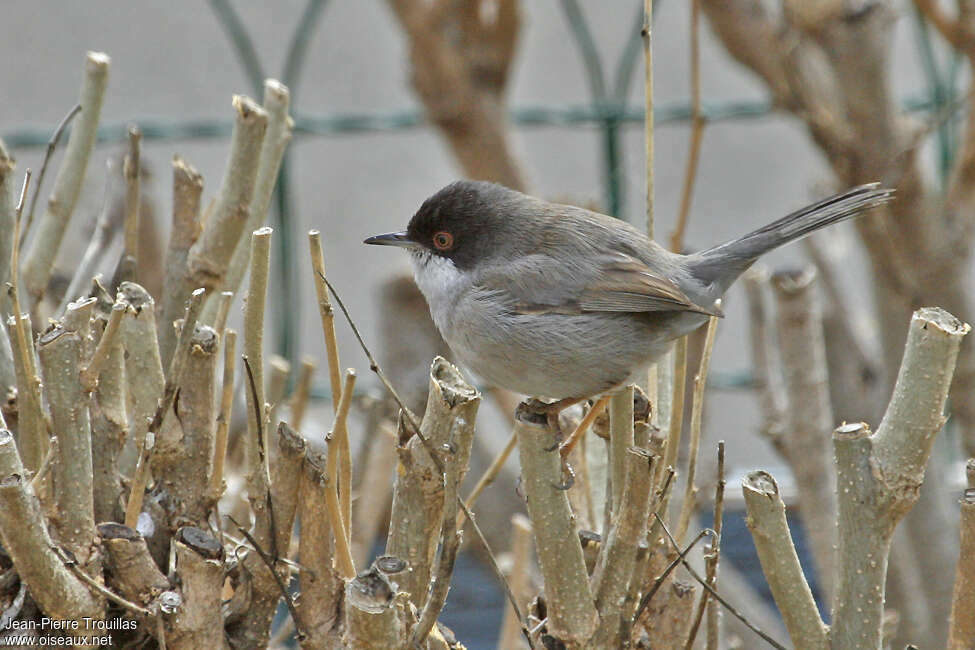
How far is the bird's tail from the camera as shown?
112 inches

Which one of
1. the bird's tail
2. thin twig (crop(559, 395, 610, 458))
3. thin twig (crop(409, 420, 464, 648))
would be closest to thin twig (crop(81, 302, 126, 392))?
thin twig (crop(409, 420, 464, 648))

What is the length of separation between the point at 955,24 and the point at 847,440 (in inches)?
104

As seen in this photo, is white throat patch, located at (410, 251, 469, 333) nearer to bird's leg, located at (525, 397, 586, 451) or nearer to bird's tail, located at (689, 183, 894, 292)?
bird's leg, located at (525, 397, 586, 451)

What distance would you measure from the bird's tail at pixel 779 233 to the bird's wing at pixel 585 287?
7.2 inches

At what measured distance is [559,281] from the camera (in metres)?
2.86

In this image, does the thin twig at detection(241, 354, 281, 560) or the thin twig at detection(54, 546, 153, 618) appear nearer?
the thin twig at detection(54, 546, 153, 618)

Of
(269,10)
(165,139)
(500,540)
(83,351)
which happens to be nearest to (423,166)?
(269,10)

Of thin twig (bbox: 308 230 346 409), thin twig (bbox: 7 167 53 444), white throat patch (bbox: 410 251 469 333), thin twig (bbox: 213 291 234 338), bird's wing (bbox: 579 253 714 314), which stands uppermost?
bird's wing (bbox: 579 253 714 314)

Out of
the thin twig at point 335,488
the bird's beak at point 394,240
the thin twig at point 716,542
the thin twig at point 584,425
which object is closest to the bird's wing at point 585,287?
the bird's beak at point 394,240

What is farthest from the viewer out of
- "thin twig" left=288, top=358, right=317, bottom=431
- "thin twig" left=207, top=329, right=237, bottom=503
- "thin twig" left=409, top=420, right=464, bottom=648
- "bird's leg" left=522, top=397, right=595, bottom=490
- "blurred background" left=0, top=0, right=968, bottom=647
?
"blurred background" left=0, top=0, right=968, bottom=647

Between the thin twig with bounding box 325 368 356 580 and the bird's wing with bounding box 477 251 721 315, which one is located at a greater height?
the bird's wing with bounding box 477 251 721 315

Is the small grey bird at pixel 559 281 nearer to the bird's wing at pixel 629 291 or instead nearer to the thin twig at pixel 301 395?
the bird's wing at pixel 629 291

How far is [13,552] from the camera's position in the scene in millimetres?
1672

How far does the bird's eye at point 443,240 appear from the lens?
2.99 m
